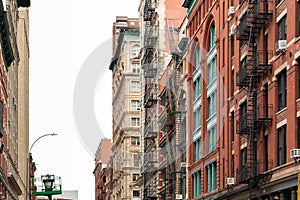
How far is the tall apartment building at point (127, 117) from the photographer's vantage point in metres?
136

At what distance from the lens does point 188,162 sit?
78.6 m

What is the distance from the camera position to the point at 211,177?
68438 millimetres

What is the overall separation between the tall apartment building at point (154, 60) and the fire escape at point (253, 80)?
134 ft

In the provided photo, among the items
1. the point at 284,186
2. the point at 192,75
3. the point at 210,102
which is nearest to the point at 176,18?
the point at 192,75

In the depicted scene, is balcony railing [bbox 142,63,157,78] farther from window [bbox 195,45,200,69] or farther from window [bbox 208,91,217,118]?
window [bbox 208,91,217,118]

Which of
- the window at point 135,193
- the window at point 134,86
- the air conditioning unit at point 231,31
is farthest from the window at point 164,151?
the window at point 134,86

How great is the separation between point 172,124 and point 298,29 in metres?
44.7

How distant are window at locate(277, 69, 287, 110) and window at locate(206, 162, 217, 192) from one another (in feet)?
64.2

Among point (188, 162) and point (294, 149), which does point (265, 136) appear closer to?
point (294, 149)

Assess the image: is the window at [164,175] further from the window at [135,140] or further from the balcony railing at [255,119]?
the window at [135,140]

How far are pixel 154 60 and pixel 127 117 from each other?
3502cm

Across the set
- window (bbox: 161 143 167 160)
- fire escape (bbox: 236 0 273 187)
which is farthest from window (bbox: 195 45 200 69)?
fire escape (bbox: 236 0 273 187)

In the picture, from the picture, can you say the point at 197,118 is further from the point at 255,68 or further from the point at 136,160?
the point at 136,160

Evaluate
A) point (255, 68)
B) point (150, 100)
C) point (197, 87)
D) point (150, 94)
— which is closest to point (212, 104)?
point (197, 87)
